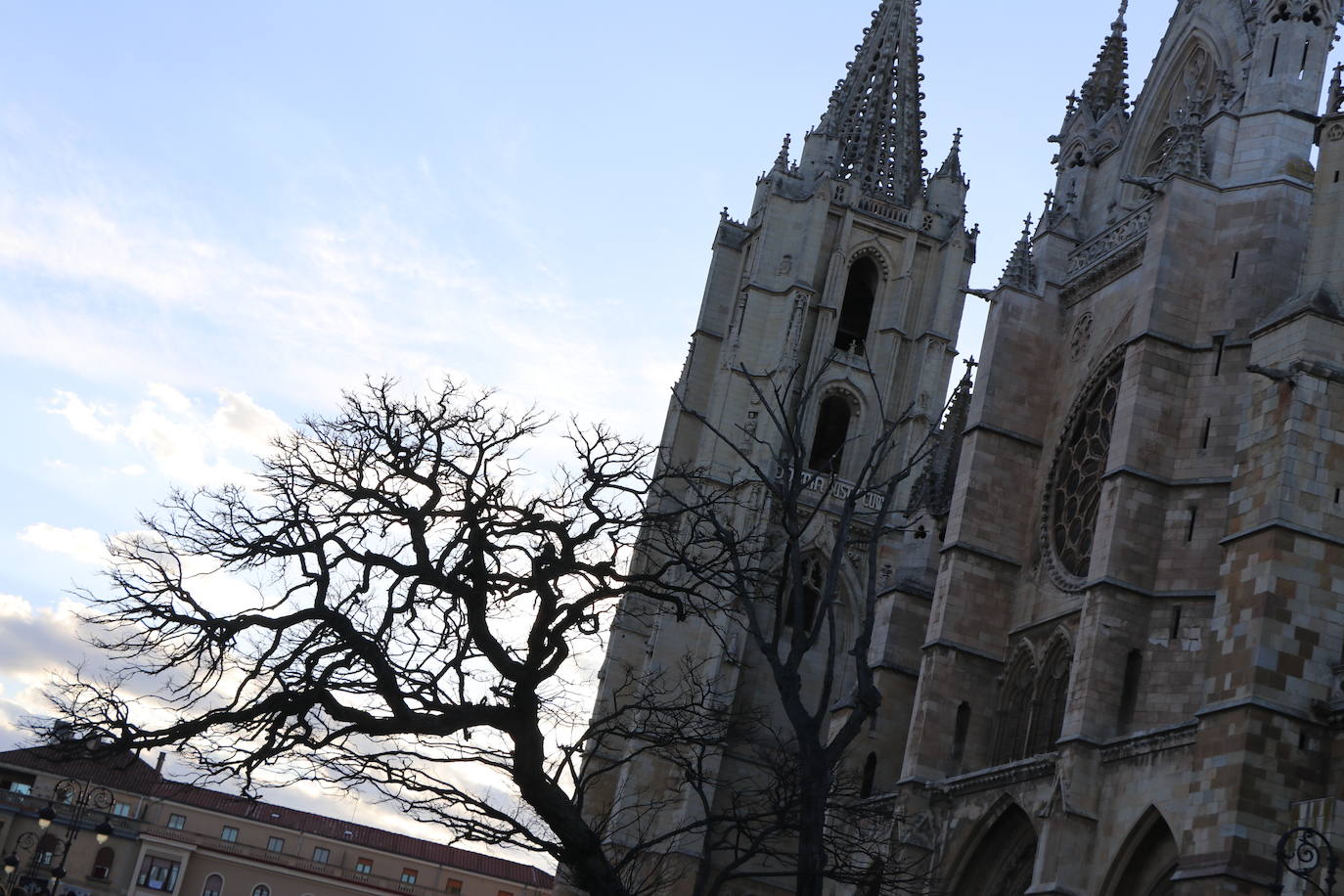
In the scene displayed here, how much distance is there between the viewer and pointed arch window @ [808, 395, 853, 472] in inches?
1828

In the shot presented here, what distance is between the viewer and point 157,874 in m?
69.8

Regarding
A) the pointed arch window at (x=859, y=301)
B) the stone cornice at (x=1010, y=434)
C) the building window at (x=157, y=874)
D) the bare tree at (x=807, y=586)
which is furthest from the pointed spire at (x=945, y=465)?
the building window at (x=157, y=874)

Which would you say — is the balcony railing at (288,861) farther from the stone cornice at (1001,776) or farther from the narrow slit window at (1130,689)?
the narrow slit window at (1130,689)

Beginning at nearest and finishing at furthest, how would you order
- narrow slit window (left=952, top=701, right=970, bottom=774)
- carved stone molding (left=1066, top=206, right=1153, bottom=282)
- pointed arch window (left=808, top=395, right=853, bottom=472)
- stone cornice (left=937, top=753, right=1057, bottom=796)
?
1. stone cornice (left=937, top=753, right=1057, bottom=796)
2. narrow slit window (left=952, top=701, right=970, bottom=774)
3. carved stone molding (left=1066, top=206, right=1153, bottom=282)
4. pointed arch window (left=808, top=395, right=853, bottom=472)

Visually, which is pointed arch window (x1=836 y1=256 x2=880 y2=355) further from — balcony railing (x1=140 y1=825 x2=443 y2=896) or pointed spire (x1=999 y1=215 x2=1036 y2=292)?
balcony railing (x1=140 y1=825 x2=443 y2=896)

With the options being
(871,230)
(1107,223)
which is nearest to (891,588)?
(1107,223)

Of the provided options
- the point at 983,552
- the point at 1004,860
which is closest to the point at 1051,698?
the point at 1004,860

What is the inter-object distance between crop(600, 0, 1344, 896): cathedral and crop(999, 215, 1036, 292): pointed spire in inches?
1.9

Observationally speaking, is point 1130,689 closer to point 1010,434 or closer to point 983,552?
point 983,552

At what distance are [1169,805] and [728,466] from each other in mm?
23882

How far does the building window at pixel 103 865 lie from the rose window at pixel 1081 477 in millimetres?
51904

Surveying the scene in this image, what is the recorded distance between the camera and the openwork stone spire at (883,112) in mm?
49312

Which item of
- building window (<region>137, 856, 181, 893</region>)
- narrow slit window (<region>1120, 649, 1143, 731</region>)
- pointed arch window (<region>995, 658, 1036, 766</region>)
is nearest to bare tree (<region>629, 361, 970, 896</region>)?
pointed arch window (<region>995, 658, 1036, 766</region>)

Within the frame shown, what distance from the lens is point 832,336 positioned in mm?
45719
